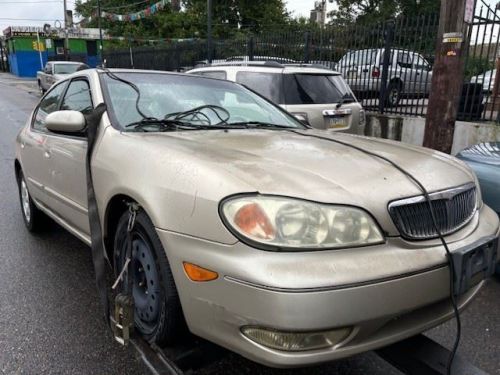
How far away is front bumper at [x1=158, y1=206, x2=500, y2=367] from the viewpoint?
1.74m

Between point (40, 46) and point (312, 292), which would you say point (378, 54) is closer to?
point (312, 292)

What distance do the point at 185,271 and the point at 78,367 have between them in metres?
1.01

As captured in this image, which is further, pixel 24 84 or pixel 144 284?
pixel 24 84

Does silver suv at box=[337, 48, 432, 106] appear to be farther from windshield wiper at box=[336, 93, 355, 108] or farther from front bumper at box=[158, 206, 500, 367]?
front bumper at box=[158, 206, 500, 367]

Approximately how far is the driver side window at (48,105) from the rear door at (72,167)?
0.79 ft

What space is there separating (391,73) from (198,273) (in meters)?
8.54

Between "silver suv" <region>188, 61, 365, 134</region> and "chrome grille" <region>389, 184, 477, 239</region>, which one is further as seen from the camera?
"silver suv" <region>188, 61, 365, 134</region>

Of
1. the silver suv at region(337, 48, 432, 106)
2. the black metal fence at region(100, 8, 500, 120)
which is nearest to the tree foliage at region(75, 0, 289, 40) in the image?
the black metal fence at region(100, 8, 500, 120)

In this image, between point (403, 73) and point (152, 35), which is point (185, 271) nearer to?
point (403, 73)

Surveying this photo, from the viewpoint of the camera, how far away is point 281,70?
267 inches

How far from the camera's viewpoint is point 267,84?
678 cm

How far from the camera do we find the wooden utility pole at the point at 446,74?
5.10 m

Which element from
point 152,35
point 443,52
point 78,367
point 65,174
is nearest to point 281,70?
point 443,52

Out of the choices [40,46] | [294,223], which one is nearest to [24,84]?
[40,46]
